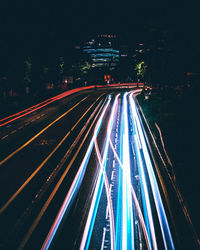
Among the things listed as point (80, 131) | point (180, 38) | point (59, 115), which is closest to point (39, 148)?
point (80, 131)

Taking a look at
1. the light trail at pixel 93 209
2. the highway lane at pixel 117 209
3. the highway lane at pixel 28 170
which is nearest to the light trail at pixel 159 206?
the highway lane at pixel 117 209

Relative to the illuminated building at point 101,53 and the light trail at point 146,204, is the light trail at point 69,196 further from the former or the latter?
the illuminated building at point 101,53

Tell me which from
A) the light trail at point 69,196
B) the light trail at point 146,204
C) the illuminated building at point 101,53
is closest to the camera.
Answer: the light trail at point 69,196

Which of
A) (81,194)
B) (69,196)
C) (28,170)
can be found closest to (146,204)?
(81,194)

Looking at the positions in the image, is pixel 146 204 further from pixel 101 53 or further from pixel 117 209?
pixel 101 53

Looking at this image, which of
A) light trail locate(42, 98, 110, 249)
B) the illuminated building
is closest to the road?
light trail locate(42, 98, 110, 249)

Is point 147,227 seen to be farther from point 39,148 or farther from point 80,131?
point 80,131

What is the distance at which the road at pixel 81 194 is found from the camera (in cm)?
739

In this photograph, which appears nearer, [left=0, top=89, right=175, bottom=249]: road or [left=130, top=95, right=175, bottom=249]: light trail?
[left=130, top=95, right=175, bottom=249]: light trail

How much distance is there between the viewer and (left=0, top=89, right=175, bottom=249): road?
739cm

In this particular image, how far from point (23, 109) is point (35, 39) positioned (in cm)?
3421

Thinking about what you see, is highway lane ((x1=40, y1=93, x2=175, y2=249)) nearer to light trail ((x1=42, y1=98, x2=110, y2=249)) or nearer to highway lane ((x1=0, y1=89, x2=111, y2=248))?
light trail ((x1=42, y1=98, x2=110, y2=249))

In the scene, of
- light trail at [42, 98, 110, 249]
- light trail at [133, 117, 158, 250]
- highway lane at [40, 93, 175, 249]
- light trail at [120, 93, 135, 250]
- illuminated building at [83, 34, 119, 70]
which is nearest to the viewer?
light trail at [120, 93, 135, 250]

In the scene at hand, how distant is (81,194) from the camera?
10102 mm
